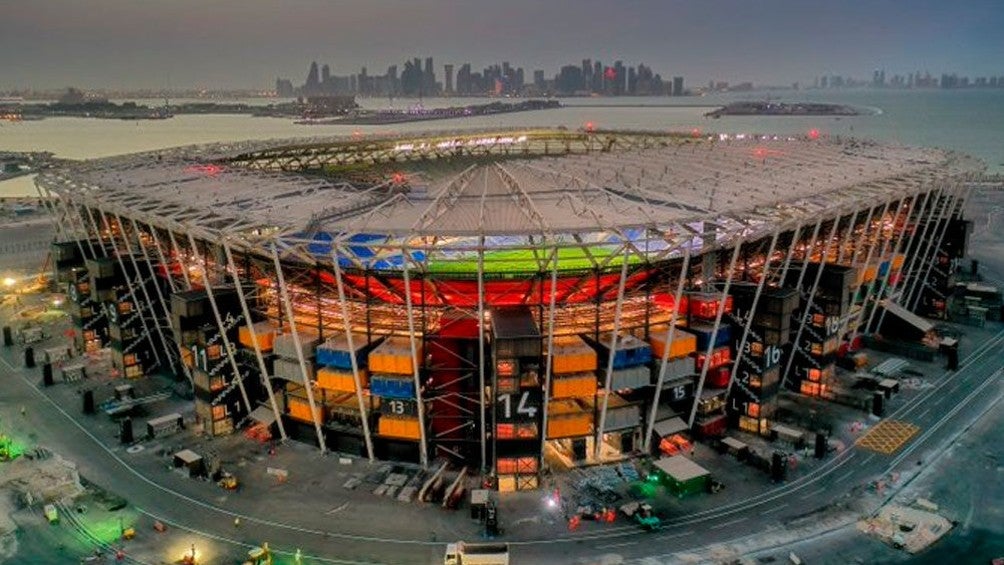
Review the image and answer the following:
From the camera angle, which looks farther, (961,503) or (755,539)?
(961,503)

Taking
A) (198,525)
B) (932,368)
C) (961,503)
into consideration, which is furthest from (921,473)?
(198,525)

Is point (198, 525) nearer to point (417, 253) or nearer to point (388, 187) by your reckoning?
point (417, 253)

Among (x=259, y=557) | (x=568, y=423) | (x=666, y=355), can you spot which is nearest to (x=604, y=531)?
(x=568, y=423)

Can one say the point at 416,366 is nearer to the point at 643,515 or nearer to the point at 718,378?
the point at 643,515

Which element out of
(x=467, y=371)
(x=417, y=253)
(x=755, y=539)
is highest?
(x=417, y=253)

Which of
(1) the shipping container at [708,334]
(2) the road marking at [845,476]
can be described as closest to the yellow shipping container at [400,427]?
(1) the shipping container at [708,334]

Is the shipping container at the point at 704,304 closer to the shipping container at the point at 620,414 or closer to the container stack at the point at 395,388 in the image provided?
the shipping container at the point at 620,414

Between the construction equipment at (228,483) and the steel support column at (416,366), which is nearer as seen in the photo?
the steel support column at (416,366)
